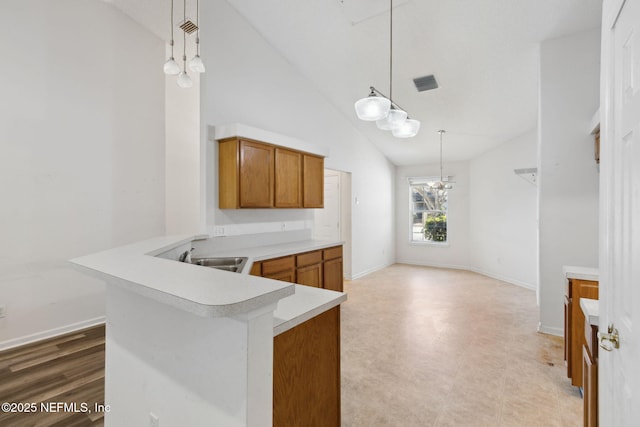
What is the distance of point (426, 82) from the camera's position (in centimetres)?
399

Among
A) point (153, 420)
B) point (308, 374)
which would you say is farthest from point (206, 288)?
point (153, 420)

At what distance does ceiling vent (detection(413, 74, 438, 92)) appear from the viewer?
3906 mm

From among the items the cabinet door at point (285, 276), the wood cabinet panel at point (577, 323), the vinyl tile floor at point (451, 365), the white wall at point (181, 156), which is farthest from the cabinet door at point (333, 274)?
the wood cabinet panel at point (577, 323)

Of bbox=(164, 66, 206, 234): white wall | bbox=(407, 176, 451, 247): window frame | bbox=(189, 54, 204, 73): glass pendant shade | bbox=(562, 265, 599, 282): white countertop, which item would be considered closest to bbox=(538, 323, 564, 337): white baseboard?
bbox=(562, 265, 599, 282): white countertop

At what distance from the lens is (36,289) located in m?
3.08

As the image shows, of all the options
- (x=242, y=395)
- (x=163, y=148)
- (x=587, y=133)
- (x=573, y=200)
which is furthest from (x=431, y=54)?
(x=242, y=395)

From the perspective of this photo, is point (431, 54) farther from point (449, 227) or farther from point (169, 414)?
point (449, 227)

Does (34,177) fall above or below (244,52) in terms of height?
below

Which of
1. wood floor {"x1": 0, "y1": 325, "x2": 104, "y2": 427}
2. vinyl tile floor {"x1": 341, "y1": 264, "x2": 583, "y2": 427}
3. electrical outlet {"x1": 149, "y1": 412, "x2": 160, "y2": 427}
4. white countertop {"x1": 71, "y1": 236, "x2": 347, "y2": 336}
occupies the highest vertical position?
white countertop {"x1": 71, "y1": 236, "x2": 347, "y2": 336}

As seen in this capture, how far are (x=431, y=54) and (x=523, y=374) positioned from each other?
329 centimetres

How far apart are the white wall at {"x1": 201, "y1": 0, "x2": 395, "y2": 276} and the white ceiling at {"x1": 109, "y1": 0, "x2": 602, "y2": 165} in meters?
0.22

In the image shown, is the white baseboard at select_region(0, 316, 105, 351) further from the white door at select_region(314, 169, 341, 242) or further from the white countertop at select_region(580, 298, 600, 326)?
the white countertop at select_region(580, 298, 600, 326)

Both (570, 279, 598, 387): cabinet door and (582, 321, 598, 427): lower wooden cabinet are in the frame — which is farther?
(570, 279, 598, 387): cabinet door

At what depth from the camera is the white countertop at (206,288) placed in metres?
0.86
